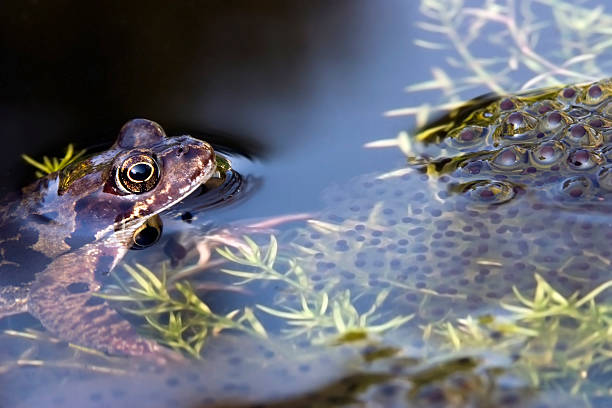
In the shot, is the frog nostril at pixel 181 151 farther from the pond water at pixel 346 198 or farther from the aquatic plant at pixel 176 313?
the aquatic plant at pixel 176 313

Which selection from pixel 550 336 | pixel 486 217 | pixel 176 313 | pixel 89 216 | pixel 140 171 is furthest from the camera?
pixel 89 216

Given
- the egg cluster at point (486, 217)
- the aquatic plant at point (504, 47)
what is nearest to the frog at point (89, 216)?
the egg cluster at point (486, 217)

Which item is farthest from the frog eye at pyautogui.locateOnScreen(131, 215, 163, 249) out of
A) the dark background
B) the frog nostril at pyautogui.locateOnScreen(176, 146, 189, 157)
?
the dark background

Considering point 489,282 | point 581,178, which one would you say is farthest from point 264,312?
point 581,178

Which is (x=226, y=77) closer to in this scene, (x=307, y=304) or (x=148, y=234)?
(x=148, y=234)

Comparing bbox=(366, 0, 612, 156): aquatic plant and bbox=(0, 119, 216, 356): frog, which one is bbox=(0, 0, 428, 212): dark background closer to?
bbox=(366, 0, 612, 156): aquatic plant

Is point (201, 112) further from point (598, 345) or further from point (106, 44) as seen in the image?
point (598, 345)

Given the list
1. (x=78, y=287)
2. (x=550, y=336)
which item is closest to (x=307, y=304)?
(x=550, y=336)
